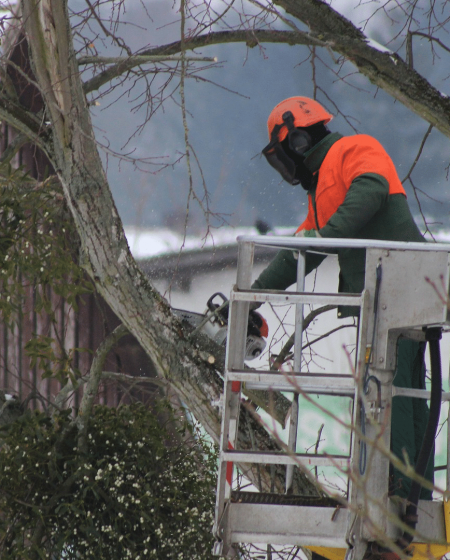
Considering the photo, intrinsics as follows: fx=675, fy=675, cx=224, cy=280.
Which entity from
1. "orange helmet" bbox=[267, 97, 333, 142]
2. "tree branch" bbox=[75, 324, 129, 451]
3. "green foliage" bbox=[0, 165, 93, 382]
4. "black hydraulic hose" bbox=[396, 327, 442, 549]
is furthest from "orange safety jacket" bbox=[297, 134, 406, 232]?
"green foliage" bbox=[0, 165, 93, 382]

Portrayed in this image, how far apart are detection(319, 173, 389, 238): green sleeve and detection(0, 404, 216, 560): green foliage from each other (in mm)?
1186

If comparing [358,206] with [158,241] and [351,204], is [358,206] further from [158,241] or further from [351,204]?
[158,241]

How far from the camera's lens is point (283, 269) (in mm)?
2289

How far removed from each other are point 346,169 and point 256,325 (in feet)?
1.80

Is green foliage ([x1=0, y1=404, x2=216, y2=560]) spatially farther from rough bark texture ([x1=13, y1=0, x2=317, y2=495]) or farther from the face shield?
the face shield

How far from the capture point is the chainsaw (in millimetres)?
2100

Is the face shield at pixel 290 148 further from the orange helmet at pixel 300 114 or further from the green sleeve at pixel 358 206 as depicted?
the green sleeve at pixel 358 206

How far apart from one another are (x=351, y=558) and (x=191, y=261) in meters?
2.66

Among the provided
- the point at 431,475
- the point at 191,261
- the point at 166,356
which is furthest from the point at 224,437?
the point at 191,261

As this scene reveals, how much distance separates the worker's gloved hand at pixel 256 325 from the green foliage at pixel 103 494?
0.71 meters

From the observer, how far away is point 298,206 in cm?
394

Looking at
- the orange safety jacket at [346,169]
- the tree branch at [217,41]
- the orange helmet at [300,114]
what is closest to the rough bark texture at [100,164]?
the tree branch at [217,41]

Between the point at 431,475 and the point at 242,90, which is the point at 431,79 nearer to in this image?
the point at 242,90

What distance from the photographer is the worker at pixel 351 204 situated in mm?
1796
